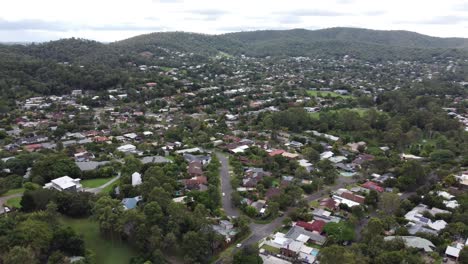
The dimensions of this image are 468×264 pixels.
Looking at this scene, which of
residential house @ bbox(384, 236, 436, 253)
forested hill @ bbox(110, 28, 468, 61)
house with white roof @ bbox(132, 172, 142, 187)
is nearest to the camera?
residential house @ bbox(384, 236, 436, 253)

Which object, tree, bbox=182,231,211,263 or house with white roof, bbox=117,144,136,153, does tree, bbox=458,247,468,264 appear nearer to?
tree, bbox=182,231,211,263

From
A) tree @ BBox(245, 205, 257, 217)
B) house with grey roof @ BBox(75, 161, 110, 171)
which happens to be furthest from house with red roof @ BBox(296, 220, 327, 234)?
house with grey roof @ BBox(75, 161, 110, 171)

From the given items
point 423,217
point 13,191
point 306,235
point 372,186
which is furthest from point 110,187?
point 423,217

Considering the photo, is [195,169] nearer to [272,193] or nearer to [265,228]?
[272,193]

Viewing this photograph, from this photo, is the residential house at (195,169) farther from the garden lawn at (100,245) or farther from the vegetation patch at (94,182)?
the garden lawn at (100,245)

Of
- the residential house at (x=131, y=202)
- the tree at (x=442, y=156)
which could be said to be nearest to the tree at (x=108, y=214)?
the residential house at (x=131, y=202)

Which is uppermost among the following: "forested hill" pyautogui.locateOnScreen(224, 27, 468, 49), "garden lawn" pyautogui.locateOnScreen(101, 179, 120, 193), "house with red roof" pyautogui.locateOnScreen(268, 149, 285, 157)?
"forested hill" pyautogui.locateOnScreen(224, 27, 468, 49)

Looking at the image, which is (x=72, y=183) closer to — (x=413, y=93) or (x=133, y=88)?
(x=133, y=88)
